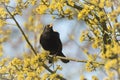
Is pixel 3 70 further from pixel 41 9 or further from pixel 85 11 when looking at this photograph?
pixel 85 11

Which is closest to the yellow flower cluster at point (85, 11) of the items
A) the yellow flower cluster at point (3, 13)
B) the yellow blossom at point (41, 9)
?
the yellow blossom at point (41, 9)

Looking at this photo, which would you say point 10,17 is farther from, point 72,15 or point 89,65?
point 89,65

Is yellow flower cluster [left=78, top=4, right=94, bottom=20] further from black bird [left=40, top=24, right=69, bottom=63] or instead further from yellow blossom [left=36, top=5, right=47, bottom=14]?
black bird [left=40, top=24, right=69, bottom=63]

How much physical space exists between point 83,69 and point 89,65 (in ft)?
0.42

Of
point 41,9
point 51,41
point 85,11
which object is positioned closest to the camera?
point 85,11

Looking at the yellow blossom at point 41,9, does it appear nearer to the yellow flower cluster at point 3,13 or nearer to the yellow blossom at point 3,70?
the yellow flower cluster at point 3,13

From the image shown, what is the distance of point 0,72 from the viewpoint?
3969mm

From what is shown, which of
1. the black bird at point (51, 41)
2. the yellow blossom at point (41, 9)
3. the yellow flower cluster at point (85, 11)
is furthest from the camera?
the black bird at point (51, 41)

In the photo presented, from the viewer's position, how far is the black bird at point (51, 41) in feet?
16.4

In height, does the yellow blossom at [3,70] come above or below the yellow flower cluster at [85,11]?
below

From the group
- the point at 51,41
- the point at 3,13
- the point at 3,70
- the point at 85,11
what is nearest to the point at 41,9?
the point at 3,13

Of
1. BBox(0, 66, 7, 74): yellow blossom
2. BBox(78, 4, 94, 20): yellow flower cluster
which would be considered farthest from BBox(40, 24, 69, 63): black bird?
BBox(78, 4, 94, 20): yellow flower cluster

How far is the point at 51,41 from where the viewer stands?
5.12 metres

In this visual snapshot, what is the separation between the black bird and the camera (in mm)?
4984
